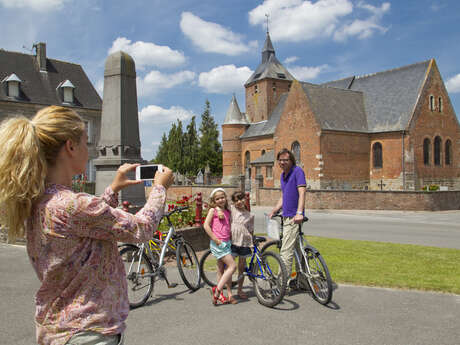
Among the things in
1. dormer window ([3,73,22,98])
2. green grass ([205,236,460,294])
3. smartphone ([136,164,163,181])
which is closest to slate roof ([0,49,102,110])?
dormer window ([3,73,22,98])

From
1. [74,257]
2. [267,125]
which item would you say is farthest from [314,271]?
[267,125]

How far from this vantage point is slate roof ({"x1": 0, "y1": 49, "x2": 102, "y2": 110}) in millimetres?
30188

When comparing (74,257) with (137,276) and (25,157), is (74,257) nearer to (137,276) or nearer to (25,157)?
(25,157)

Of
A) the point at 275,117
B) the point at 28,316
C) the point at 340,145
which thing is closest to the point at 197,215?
the point at 28,316

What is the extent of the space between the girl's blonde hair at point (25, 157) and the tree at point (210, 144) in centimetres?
5805

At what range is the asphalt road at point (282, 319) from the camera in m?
4.12

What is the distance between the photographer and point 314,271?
550cm

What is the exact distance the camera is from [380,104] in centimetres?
3806

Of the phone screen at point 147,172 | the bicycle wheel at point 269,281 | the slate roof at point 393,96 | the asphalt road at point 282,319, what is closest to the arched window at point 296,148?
the slate roof at point 393,96

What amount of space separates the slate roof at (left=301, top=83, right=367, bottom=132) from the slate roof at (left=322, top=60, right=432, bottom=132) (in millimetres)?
1077

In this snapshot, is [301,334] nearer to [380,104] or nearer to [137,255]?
[137,255]

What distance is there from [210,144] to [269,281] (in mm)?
61893

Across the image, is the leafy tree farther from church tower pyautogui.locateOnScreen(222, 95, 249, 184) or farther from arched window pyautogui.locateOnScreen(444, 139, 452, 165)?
arched window pyautogui.locateOnScreen(444, 139, 452, 165)

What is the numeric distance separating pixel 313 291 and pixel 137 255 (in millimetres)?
2580
